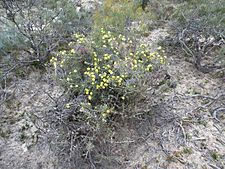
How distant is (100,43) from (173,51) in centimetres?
144

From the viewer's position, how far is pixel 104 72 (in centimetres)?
236

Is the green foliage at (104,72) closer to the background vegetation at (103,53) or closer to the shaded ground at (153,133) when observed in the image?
the background vegetation at (103,53)

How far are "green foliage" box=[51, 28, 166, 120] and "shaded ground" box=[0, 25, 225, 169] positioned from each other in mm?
292

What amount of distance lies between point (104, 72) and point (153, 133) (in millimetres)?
814

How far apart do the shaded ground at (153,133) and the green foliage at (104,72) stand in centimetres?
29

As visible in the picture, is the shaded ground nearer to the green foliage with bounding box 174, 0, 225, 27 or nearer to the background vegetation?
the background vegetation

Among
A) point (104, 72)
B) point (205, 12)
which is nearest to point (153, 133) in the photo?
point (104, 72)

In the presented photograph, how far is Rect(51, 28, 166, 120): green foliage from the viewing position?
230 cm

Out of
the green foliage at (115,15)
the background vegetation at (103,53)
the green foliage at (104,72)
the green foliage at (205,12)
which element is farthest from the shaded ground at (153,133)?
the green foliage at (115,15)

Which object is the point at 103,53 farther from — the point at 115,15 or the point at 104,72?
the point at 115,15

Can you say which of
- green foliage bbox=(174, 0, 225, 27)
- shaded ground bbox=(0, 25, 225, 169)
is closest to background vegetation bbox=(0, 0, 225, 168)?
green foliage bbox=(174, 0, 225, 27)

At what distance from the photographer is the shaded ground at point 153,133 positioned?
7.73 ft

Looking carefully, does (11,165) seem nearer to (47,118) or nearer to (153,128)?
(47,118)

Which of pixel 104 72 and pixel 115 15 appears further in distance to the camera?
pixel 115 15
